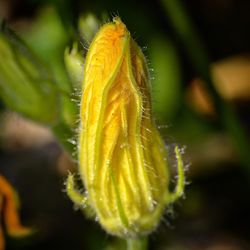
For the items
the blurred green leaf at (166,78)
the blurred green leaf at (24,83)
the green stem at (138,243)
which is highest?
the blurred green leaf at (166,78)

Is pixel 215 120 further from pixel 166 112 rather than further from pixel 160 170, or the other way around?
pixel 160 170

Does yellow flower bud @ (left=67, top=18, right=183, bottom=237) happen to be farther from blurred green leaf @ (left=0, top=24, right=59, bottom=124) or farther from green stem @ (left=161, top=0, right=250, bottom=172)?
green stem @ (left=161, top=0, right=250, bottom=172)

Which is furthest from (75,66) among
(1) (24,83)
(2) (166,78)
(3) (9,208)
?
(2) (166,78)

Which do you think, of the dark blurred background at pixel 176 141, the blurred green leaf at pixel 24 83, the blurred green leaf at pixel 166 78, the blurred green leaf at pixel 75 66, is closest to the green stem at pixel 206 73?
the dark blurred background at pixel 176 141

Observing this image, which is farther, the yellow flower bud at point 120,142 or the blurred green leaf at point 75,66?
the blurred green leaf at point 75,66

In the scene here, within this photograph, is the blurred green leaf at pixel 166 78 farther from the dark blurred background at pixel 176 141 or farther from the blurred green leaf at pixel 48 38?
the blurred green leaf at pixel 48 38

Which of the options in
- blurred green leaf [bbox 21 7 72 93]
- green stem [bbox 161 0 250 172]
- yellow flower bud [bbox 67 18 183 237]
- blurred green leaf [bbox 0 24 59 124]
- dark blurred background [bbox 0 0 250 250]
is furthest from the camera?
blurred green leaf [bbox 21 7 72 93]

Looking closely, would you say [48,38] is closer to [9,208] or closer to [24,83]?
[24,83]

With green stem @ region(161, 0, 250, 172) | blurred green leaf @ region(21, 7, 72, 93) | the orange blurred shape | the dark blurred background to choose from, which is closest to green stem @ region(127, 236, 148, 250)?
the orange blurred shape
